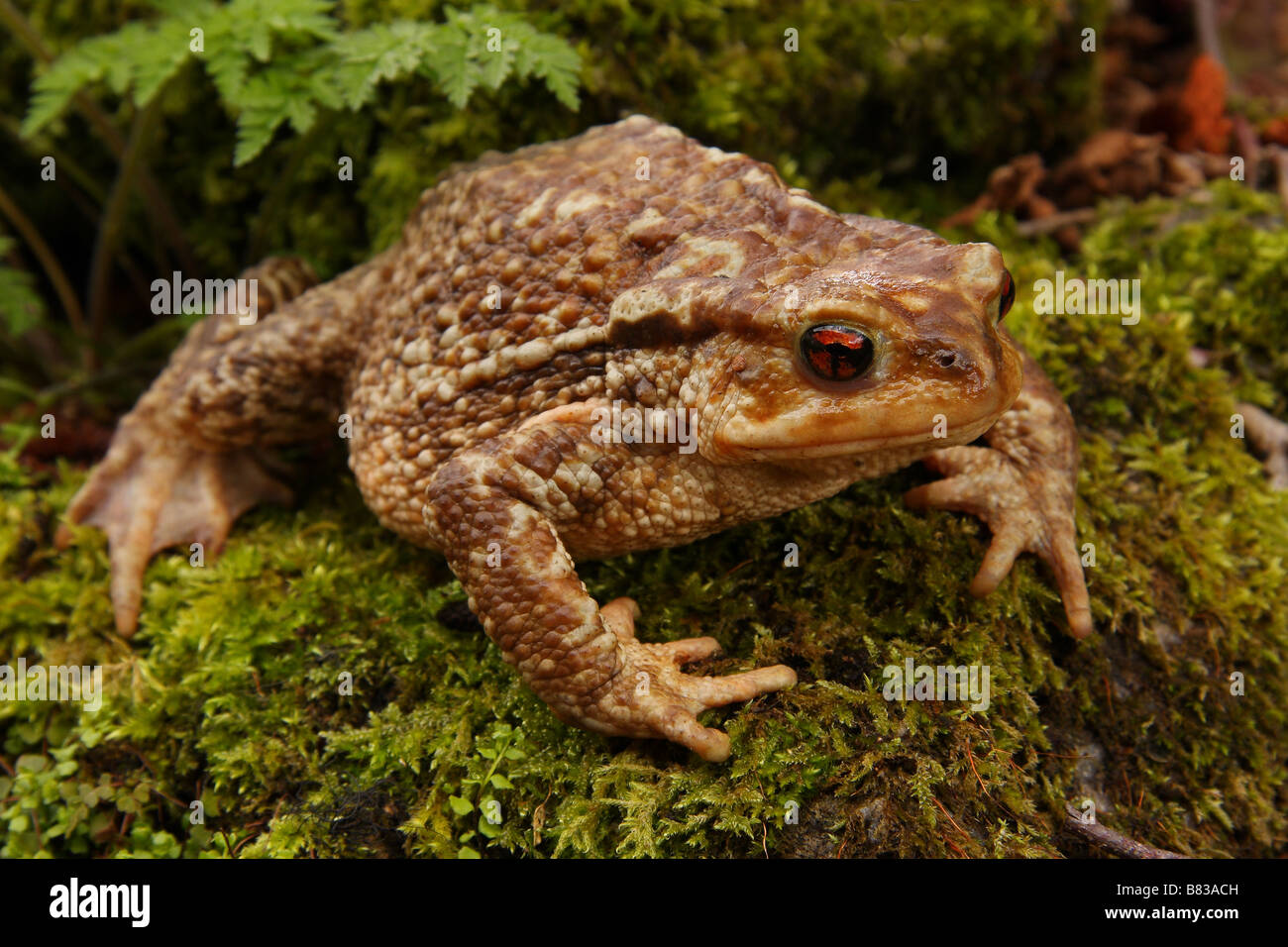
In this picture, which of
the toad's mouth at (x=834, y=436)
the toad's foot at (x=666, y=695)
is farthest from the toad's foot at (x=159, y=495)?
the toad's mouth at (x=834, y=436)

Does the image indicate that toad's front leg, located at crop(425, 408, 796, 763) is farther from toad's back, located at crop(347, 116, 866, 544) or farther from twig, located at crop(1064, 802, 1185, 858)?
twig, located at crop(1064, 802, 1185, 858)

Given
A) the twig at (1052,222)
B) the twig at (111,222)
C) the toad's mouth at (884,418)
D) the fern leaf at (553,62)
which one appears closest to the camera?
the toad's mouth at (884,418)

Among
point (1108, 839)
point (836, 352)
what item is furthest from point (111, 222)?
point (1108, 839)

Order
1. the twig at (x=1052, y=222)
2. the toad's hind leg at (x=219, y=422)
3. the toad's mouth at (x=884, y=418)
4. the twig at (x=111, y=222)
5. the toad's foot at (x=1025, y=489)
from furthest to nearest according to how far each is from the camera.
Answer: the twig at (x=1052, y=222)
the twig at (x=111, y=222)
the toad's hind leg at (x=219, y=422)
the toad's foot at (x=1025, y=489)
the toad's mouth at (x=884, y=418)

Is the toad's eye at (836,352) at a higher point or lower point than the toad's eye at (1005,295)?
lower

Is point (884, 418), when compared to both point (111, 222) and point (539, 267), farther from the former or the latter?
point (111, 222)

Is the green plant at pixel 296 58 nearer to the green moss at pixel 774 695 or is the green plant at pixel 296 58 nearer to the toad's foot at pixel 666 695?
the green moss at pixel 774 695
